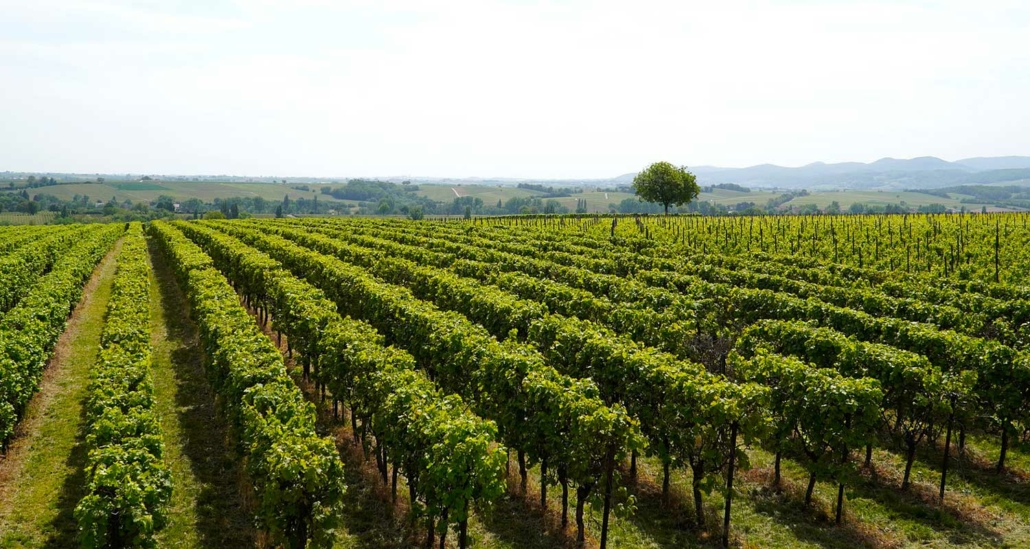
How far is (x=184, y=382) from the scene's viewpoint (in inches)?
784

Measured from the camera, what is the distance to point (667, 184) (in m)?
85.4

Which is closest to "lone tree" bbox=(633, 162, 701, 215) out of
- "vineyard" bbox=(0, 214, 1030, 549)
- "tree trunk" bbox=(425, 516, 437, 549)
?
"vineyard" bbox=(0, 214, 1030, 549)

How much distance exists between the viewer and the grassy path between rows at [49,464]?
460 inches

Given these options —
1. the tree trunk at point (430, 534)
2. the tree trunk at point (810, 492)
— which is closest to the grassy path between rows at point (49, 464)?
the tree trunk at point (430, 534)

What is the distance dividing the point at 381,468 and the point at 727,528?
7242mm

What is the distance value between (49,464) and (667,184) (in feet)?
262

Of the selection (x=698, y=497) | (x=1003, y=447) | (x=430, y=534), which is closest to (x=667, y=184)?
(x=1003, y=447)

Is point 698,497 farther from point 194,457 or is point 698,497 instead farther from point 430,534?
point 194,457

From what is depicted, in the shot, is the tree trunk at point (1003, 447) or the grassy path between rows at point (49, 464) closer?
the grassy path between rows at point (49, 464)

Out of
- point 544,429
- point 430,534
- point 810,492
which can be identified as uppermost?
point 544,429

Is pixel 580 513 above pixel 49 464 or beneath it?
above

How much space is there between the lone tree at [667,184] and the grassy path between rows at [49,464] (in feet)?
243

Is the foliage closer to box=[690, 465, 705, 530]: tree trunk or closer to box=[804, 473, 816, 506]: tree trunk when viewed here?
box=[690, 465, 705, 530]: tree trunk

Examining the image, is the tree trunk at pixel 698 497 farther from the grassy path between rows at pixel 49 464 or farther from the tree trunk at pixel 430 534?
the grassy path between rows at pixel 49 464
